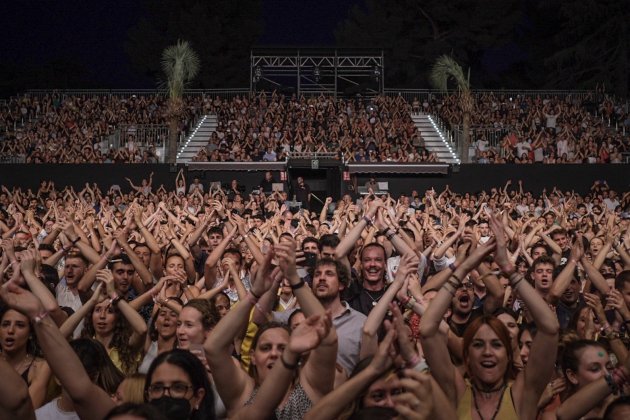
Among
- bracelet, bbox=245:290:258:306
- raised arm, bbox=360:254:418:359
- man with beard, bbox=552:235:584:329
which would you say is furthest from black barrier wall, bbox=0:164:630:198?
bracelet, bbox=245:290:258:306

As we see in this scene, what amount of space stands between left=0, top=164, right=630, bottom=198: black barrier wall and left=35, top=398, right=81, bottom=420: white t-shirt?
19.3 metres

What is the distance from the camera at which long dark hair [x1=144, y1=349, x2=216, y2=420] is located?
12.8ft

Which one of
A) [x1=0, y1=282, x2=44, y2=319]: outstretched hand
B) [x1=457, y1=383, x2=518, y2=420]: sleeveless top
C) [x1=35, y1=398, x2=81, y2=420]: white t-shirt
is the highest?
[x1=0, y1=282, x2=44, y2=319]: outstretched hand

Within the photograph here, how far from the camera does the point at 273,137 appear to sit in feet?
88.7

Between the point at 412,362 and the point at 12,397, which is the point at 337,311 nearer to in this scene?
the point at 412,362

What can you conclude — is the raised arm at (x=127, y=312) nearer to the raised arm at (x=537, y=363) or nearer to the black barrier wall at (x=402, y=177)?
the raised arm at (x=537, y=363)

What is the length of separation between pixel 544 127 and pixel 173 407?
26800mm

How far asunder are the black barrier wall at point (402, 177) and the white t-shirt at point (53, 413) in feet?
63.4

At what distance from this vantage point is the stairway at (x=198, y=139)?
28.6 metres

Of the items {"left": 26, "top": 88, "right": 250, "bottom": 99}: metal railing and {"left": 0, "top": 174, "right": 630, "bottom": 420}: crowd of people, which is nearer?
{"left": 0, "top": 174, "right": 630, "bottom": 420}: crowd of people

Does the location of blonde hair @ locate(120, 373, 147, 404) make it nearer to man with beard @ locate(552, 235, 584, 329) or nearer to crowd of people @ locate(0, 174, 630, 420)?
crowd of people @ locate(0, 174, 630, 420)

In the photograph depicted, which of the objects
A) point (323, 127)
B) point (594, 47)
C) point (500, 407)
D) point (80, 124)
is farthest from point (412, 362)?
point (594, 47)

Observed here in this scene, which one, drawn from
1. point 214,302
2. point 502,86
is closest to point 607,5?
point 502,86

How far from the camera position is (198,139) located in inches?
1186
